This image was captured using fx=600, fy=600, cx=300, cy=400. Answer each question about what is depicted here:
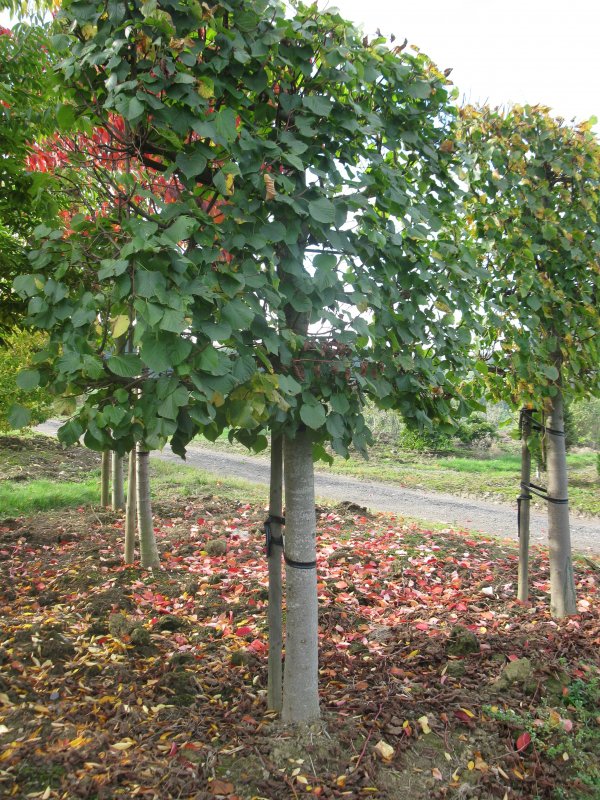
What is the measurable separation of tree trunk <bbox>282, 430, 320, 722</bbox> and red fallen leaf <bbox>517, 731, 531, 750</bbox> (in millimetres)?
1003

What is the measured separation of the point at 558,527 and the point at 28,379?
4047mm

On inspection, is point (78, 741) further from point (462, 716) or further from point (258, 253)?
point (258, 253)

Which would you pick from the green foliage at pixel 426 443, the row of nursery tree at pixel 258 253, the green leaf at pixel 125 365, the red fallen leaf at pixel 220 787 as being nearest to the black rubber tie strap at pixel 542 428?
the row of nursery tree at pixel 258 253

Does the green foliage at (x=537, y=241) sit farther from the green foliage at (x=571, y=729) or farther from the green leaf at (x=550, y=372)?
the green foliage at (x=571, y=729)

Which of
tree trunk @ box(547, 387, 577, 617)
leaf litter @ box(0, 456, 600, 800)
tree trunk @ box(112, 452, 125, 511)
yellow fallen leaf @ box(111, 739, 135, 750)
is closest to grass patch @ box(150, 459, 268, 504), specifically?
tree trunk @ box(112, 452, 125, 511)

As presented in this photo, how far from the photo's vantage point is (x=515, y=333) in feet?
14.1

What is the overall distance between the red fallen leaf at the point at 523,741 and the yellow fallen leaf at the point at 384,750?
2.14 feet

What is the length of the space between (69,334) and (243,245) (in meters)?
0.74

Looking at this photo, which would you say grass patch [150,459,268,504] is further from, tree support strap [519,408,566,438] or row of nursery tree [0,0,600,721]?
row of nursery tree [0,0,600,721]

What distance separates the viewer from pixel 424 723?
3.08 metres

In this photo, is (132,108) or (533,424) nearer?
(132,108)

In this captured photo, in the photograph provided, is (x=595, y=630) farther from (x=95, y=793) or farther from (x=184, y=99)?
(x=184, y=99)

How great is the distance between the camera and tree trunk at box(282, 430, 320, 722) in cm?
297

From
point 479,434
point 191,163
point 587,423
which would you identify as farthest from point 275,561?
point 587,423
